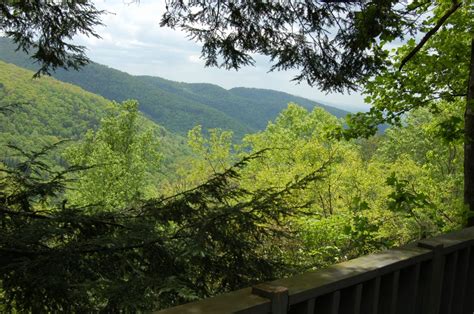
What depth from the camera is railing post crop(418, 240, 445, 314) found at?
81.4 inches

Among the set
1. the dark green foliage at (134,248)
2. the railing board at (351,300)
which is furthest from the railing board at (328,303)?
Result: the dark green foliage at (134,248)

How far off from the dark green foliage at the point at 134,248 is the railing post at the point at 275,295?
3.15 ft

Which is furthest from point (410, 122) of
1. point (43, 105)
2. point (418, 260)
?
point (43, 105)

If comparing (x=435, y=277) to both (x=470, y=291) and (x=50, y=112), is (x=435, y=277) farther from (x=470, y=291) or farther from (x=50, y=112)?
(x=50, y=112)

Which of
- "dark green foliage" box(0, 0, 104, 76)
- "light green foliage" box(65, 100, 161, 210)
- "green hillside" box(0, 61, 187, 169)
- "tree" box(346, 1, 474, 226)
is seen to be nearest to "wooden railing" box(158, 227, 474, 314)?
"dark green foliage" box(0, 0, 104, 76)

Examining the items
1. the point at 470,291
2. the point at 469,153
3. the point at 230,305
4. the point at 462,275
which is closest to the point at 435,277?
the point at 462,275

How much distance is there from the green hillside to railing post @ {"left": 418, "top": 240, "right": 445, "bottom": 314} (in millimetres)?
72830

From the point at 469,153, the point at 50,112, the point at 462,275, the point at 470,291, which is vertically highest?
the point at 469,153

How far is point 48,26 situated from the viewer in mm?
4527

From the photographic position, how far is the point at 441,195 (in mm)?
18016

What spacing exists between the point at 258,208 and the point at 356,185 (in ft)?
53.7

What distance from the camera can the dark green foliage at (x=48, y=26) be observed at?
4449 mm

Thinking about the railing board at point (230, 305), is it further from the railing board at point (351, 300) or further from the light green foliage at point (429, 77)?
the light green foliage at point (429, 77)

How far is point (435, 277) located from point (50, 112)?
101465 mm
